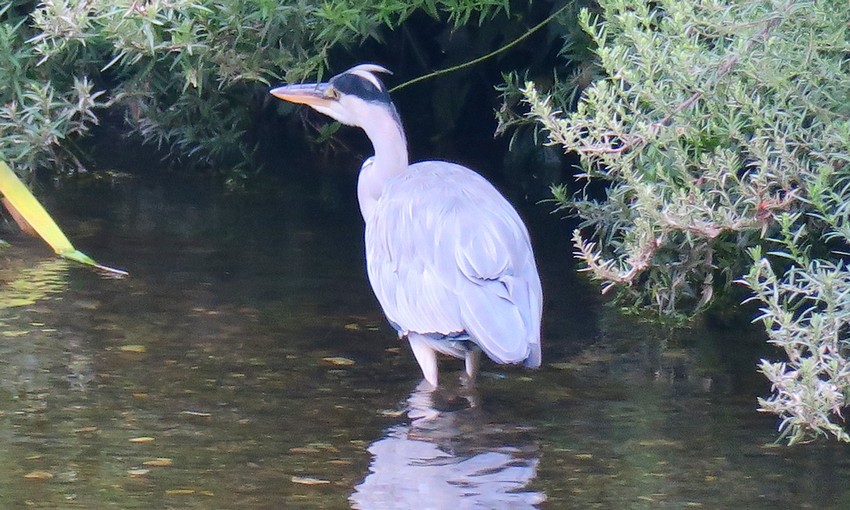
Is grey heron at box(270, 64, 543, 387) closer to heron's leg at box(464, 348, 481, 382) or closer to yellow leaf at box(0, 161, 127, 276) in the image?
heron's leg at box(464, 348, 481, 382)

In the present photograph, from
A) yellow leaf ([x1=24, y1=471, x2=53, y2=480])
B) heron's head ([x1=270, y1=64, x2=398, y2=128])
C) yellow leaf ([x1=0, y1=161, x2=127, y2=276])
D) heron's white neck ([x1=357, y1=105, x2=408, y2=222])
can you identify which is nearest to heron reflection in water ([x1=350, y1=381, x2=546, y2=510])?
yellow leaf ([x1=24, y1=471, x2=53, y2=480])

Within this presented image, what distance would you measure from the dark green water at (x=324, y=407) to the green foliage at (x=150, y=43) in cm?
65

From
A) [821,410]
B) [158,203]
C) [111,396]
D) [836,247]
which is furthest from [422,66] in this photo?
[821,410]

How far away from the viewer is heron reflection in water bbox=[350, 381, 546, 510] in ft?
11.1

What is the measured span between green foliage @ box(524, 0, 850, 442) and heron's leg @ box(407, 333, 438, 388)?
2.28 ft

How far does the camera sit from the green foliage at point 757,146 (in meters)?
3.51

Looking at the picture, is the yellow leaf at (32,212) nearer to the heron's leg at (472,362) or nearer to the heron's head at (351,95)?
the heron's head at (351,95)

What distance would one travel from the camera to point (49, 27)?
16.6ft

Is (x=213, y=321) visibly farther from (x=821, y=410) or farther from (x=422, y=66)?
(x=422, y=66)

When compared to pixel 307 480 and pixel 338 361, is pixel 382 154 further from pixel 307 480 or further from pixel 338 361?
pixel 307 480

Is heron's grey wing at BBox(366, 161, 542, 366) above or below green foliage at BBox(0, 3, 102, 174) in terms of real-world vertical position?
below

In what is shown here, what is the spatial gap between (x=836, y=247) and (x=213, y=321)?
8.28 feet

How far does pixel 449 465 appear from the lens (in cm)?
367

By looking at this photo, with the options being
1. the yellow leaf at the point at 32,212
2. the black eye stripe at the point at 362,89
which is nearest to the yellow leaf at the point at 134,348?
the yellow leaf at the point at 32,212
